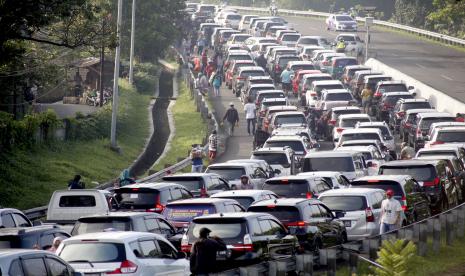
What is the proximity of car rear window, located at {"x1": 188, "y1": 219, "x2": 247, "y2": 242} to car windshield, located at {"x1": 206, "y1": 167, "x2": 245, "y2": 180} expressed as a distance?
1229 cm

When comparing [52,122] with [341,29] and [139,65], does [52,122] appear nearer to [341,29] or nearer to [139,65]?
[139,65]

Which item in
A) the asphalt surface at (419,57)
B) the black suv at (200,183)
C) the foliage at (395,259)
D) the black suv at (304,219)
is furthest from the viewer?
the asphalt surface at (419,57)

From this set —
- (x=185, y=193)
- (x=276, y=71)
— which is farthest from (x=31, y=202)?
(x=276, y=71)

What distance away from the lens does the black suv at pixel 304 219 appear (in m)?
26.7

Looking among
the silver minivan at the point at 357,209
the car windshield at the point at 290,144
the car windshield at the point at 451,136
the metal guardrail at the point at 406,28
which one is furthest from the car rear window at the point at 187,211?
the metal guardrail at the point at 406,28

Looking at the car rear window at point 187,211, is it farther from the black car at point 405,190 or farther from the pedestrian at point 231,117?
the pedestrian at point 231,117

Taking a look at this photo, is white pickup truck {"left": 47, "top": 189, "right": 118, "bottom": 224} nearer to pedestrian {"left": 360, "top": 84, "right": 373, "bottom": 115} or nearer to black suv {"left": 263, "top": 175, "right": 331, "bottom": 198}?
black suv {"left": 263, "top": 175, "right": 331, "bottom": 198}

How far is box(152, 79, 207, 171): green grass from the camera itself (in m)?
54.1

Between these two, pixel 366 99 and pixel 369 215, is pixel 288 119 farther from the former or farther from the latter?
pixel 369 215

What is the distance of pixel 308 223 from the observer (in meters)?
26.8

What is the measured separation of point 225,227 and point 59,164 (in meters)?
23.1

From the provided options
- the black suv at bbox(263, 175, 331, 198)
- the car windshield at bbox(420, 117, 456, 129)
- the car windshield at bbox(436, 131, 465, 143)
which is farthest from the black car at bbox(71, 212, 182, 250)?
the car windshield at bbox(420, 117, 456, 129)

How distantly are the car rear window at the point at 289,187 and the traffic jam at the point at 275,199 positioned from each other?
2 cm

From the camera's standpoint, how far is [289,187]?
32500 mm
